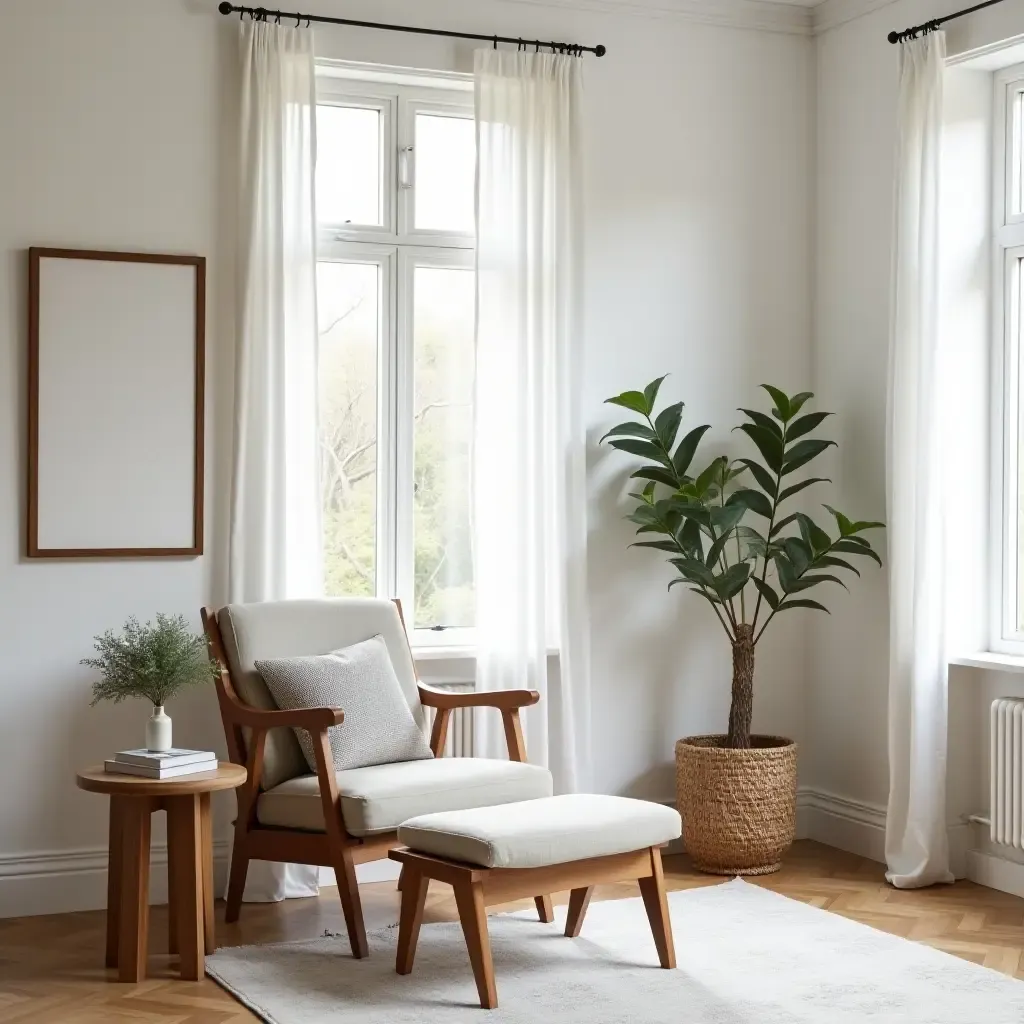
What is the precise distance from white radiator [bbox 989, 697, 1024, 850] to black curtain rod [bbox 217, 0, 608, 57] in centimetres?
254

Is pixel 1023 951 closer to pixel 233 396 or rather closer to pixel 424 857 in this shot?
pixel 424 857

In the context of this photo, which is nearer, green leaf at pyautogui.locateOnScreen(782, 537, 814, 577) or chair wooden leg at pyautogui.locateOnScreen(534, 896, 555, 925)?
chair wooden leg at pyautogui.locateOnScreen(534, 896, 555, 925)

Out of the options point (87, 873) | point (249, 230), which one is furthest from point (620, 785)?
point (249, 230)

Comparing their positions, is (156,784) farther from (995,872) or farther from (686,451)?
(995,872)

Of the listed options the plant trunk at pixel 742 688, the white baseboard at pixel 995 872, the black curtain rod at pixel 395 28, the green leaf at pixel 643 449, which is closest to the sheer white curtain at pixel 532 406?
the black curtain rod at pixel 395 28

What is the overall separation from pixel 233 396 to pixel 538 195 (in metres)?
1.23

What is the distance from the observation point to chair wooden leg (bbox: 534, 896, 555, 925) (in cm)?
402

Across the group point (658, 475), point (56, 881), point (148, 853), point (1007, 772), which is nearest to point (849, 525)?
point (658, 475)

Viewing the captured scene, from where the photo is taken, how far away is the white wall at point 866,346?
4641mm

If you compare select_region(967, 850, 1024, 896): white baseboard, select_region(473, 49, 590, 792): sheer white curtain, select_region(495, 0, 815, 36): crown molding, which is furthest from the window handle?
select_region(967, 850, 1024, 896): white baseboard

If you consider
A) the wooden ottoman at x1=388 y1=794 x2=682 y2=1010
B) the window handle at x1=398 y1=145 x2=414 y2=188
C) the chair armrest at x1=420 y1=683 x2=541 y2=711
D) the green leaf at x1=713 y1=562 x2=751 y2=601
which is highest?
the window handle at x1=398 y1=145 x2=414 y2=188

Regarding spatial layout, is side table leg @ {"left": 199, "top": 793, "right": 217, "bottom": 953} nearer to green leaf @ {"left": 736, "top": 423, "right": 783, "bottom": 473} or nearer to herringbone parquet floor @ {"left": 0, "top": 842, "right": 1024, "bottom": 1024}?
herringbone parquet floor @ {"left": 0, "top": 842, "right": 1024, "bottom": 1024}

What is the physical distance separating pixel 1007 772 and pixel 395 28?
9.98 ft

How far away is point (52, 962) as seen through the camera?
3.74m
